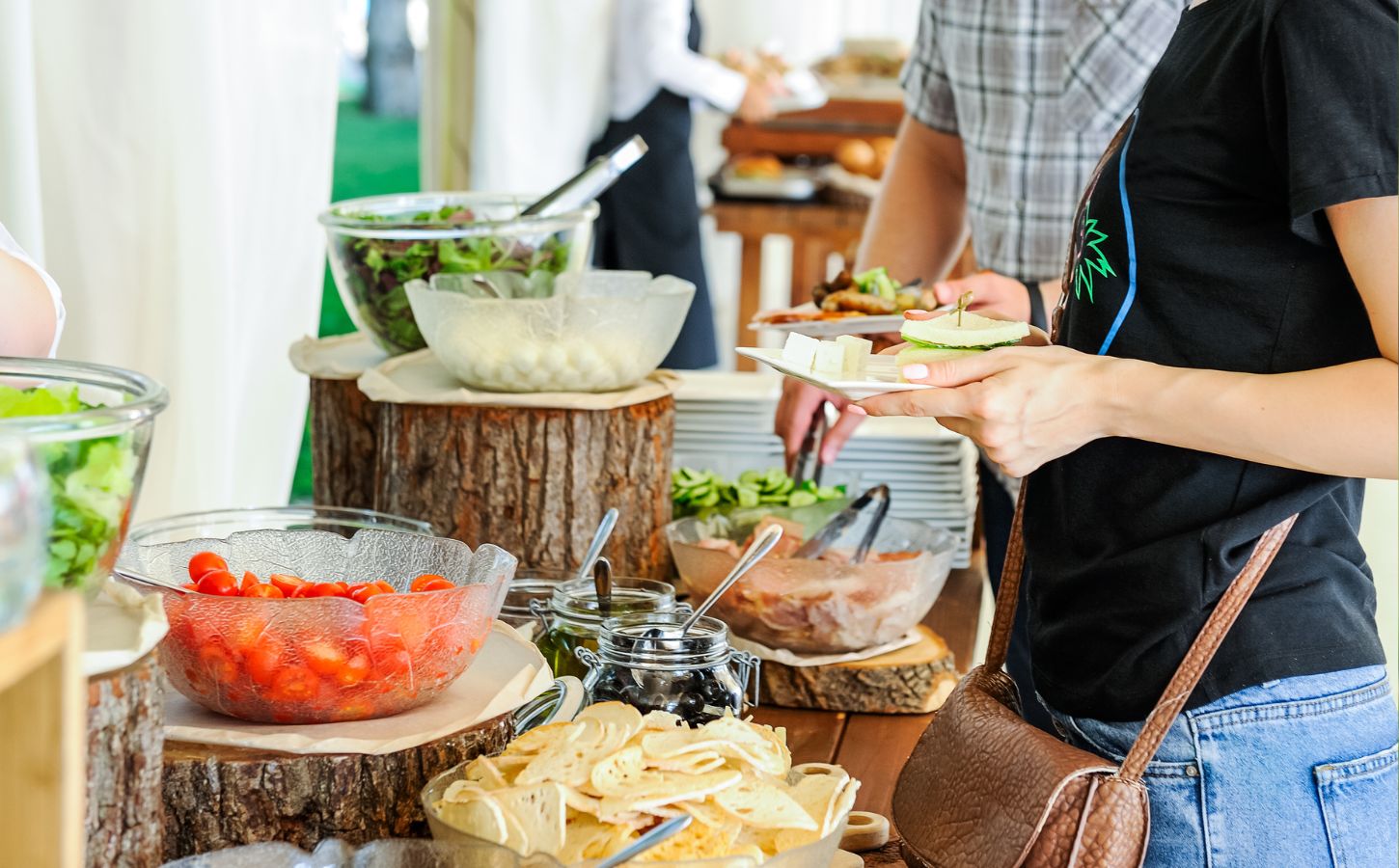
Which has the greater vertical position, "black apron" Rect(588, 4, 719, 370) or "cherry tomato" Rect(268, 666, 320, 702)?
"black apron" Rect(588, 4, 719, 370)

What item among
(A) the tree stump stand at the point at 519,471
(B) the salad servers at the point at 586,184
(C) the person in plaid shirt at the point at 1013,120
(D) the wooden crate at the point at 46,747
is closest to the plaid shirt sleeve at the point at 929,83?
(C) the person in plaid shirt at the point at 1013,120

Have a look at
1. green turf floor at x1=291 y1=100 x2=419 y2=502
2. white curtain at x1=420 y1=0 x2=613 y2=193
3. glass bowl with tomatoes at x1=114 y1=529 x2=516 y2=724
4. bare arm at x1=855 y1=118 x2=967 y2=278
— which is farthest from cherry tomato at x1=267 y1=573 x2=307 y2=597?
green turf floor at x1=291 y1=100 x2=419 y2=502

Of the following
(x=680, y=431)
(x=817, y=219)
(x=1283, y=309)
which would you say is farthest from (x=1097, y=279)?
(x=817, y=219)

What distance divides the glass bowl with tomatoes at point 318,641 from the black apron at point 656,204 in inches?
109

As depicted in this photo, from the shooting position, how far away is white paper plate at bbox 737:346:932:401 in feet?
3.45

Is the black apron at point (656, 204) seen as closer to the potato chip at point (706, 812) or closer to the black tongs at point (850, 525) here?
the black tongs at point (850, 525)

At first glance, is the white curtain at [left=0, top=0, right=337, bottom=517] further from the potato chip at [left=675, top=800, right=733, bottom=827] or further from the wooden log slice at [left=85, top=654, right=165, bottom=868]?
the potato chip at [left=675, top=800, right=733, bottom=827]

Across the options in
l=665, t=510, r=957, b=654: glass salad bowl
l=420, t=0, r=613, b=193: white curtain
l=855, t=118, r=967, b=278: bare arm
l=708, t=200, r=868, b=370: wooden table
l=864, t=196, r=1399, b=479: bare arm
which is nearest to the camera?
l=864, t=196, r=1399, b=479: bare arm

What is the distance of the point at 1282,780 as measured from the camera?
1.01 m

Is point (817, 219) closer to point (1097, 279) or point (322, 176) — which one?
point (322, 176)

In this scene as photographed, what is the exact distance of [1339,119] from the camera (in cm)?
93

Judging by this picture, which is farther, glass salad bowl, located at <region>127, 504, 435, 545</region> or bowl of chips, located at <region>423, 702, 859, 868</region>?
glass salad bowl, located at <region>127, 504, 435, 545</region>

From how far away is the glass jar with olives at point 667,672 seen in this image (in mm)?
1091

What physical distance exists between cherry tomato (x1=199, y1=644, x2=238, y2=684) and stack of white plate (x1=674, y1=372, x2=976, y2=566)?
996 millimetres
